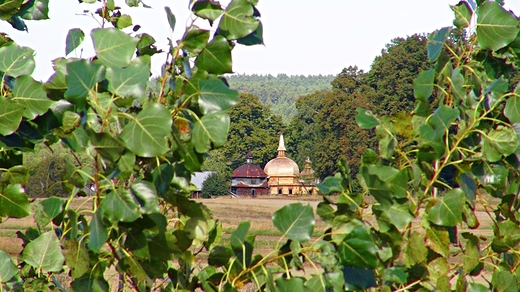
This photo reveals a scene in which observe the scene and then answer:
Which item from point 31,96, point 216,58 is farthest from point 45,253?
point 216,58

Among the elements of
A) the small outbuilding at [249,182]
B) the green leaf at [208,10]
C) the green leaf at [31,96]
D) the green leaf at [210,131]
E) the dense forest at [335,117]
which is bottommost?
the small outbuilding at [249,182]

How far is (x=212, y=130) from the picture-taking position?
4.52 ft

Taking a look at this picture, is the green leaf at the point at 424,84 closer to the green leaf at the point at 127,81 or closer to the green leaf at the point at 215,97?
the green leaf at the point at 215,97

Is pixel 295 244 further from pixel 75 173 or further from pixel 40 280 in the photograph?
pixel 40 280

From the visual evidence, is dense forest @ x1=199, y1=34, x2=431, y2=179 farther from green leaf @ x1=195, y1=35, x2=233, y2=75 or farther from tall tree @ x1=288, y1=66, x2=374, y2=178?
green leaf @ x1=195, y1=35, x2=233, y2=75

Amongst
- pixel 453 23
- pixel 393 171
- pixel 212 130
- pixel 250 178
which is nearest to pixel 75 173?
pixel 212 130

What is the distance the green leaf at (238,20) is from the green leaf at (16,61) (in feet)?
1.44

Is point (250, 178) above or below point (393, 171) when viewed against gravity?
below

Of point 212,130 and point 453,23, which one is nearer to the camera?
point 212,130

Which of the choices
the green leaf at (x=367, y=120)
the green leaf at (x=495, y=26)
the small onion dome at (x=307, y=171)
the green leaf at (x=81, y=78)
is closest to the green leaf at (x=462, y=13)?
the green leaf at (x=495, y=26)

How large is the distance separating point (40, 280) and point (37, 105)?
0.85m

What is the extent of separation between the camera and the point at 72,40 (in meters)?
1.66

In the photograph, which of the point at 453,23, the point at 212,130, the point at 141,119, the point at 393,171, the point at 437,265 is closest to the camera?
the point at 141,119

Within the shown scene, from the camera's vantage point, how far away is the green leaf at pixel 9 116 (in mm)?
1396
